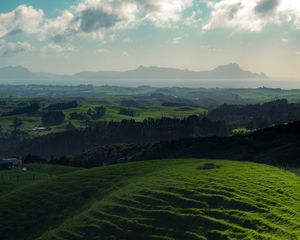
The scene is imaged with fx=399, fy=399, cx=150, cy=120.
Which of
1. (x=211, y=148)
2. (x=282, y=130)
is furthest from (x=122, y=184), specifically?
(x=282, y=130)

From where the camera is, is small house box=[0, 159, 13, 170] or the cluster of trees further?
small house box=[0, 159, 13, 170]

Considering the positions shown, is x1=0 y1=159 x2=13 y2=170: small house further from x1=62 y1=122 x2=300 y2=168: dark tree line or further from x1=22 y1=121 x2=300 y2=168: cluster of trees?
x1=62 y1=122 x2=300 y2=168: dark tree line

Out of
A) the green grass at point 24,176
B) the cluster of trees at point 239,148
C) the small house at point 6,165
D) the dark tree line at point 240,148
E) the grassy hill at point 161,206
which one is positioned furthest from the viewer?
the small house at point 6,165

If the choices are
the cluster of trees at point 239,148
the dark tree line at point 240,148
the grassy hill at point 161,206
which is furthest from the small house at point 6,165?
the grassy hill at point 161,206

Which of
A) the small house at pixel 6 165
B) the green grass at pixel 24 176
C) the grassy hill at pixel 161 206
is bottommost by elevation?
the small house at pixel 6 165

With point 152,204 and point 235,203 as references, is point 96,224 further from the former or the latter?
point 235,203

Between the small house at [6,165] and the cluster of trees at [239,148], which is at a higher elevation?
the cluster of trees at [239,148]

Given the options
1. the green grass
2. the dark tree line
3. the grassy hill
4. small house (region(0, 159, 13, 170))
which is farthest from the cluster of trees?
the grassy hill

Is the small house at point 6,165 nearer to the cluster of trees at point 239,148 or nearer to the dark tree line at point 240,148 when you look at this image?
the cluster of trees at point 239,148

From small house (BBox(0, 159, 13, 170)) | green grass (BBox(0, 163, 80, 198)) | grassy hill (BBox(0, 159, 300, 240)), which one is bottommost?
small house (BBox(0, 159, 13, 170))
